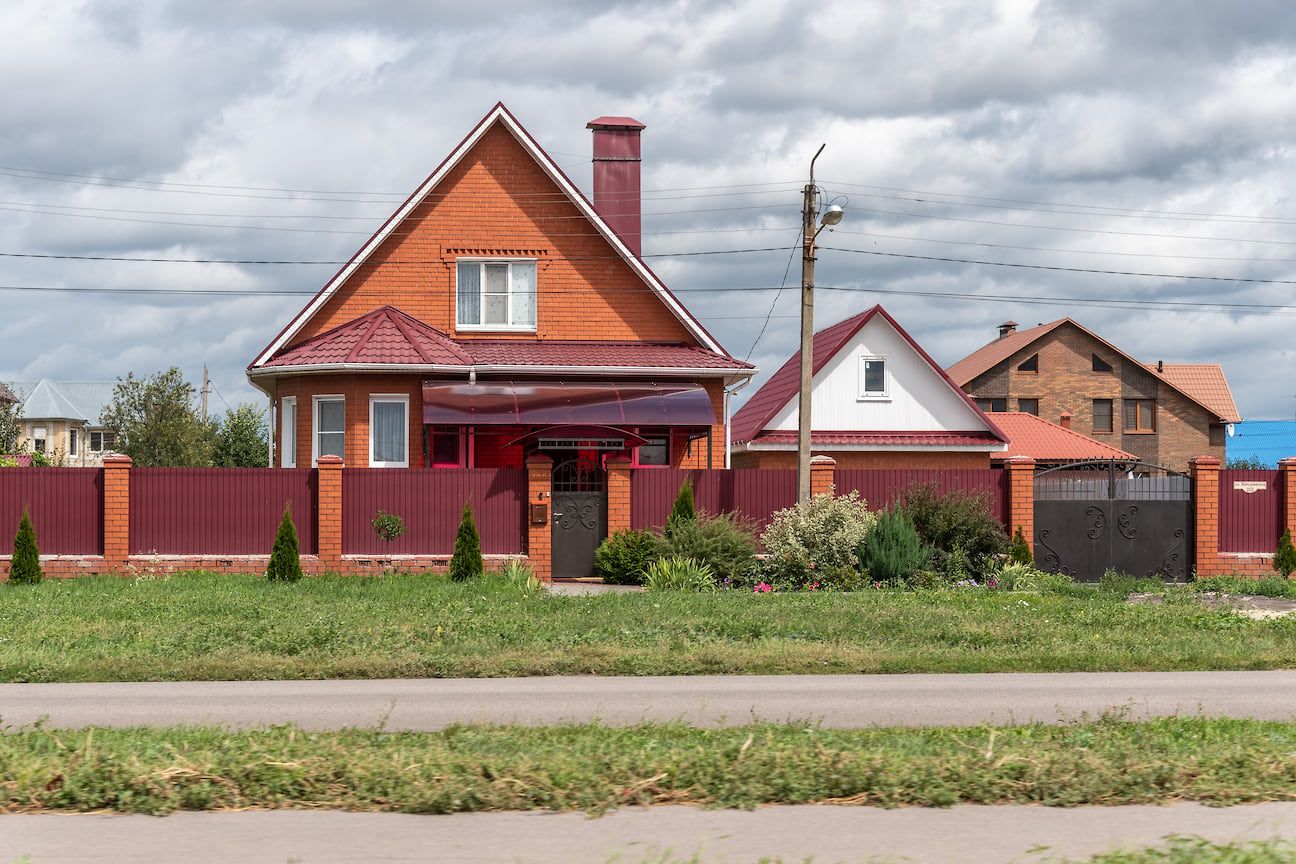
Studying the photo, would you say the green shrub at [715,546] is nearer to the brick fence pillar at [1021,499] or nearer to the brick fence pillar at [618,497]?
the brick fence pillar at [618,497]

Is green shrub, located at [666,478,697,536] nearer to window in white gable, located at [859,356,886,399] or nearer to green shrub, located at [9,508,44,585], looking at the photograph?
green shrub, located at [9,508,44,585]

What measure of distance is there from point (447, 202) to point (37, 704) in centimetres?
1754

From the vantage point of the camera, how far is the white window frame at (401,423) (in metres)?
23.0

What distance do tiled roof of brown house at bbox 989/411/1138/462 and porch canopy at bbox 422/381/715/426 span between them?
23788 millimetres

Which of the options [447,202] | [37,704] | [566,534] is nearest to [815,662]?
[37,704]

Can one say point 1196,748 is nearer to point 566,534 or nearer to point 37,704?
point 37,704

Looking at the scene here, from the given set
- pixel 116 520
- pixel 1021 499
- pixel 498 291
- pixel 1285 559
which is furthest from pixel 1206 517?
pixel 116 520

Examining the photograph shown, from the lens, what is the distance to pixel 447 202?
2523 centimetres

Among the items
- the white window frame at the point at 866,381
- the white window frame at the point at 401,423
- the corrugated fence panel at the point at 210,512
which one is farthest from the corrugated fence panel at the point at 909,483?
the white window frame at the point at 866,381

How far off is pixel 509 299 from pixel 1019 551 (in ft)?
39.3

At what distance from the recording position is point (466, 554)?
18.8 metres

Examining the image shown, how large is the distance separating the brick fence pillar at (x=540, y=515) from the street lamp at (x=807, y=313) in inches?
172

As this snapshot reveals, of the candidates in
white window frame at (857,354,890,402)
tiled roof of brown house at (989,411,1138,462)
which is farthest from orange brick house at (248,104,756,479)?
tiled roof of brown house at (989,411,1138,462)

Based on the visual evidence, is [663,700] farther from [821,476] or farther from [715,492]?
[821,476]
